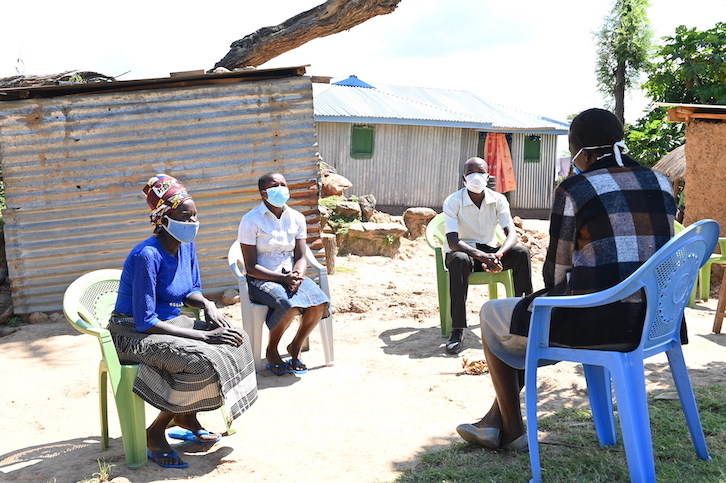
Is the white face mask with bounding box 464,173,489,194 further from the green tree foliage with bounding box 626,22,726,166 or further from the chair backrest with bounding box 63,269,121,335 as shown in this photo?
the green tree foliage with bounding box 626,22,726,166

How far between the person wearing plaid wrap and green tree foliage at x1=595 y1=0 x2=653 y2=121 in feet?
75.8

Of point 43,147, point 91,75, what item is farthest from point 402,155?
point 43,147

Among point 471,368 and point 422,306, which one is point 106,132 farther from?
point 471,368

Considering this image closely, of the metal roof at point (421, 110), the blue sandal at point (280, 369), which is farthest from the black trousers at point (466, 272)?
the metal roof at point (421, 110)

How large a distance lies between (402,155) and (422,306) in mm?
11145

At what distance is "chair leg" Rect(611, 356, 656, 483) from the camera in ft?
8.94

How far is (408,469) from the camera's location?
10.9 ft

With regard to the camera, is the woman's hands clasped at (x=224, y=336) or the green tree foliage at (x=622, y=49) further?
the green tree foliage at (x=622, y=49)

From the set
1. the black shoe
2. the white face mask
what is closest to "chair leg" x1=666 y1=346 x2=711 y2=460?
the black shoe

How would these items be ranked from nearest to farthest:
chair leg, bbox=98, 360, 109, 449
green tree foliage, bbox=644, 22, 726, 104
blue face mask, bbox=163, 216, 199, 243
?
blue face mask, bbox=163, 216, 199, 243
chair leg, bbox=98, 360, 109, 449
green tree foliage, bbox=644, 22, 726, 104

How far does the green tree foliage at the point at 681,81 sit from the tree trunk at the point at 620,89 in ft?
17.3

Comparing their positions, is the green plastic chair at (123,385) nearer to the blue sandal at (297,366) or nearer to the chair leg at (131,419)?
the chair leg at (131,419)

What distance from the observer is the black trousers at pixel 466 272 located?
5.93 metres

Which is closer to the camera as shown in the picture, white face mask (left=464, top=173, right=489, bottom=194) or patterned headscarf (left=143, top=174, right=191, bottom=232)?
patterned headscarf (left=143, top=174, right=191, bottom=232)
